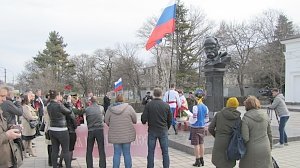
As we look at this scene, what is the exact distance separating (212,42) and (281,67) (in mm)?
35880

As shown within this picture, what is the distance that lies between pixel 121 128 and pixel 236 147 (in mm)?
2582

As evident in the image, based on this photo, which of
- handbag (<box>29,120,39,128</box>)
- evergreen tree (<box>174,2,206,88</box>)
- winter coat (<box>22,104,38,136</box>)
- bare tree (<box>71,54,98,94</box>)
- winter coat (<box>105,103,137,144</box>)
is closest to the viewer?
winter coat (<box>105,103,137,144</box>)

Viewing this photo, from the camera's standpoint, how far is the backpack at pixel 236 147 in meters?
5.49

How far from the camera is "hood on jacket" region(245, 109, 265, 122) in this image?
555 centimetres

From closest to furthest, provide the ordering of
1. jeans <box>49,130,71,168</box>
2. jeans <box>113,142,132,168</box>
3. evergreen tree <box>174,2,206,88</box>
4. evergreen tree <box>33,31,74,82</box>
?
jeans <box>113,142,132,168</box> < jeans <box>49,130,71,168</box> < evergreen tree <box>174,2,206,88</box> < evergreen tree <box>33,31,74,82</box>

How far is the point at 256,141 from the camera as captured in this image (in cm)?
553

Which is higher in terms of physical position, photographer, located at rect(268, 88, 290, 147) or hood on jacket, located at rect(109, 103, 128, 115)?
hood on jacket, located at rect(109, 103, 128, 115)

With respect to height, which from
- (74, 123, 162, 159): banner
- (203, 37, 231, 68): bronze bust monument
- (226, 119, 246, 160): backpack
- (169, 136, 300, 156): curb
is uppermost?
(203, 37, 231, 68): bronze bust monument

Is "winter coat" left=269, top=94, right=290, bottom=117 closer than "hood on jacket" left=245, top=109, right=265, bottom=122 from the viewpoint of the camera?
No

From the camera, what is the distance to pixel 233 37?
51594 millimetres

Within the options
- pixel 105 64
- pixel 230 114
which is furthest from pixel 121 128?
pixel 105 64

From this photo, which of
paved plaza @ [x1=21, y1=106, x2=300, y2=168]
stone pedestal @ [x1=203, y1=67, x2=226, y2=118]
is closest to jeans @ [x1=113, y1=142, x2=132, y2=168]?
paved plaza @ [x1=21, y1=106, x2=300, y2=168]

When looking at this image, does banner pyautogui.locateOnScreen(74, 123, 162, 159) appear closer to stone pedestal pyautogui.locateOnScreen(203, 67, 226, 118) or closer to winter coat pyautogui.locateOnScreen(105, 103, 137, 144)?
winter coat pyautogui.locateOnScreen(105, 103, 137, 144)

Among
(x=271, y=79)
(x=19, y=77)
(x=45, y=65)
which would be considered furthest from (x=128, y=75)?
(x=19, y=77)
